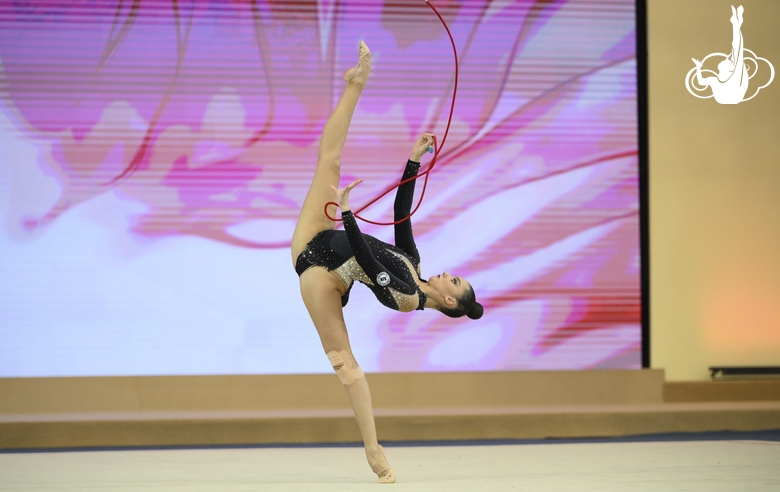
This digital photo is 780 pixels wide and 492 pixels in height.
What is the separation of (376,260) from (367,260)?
56mm

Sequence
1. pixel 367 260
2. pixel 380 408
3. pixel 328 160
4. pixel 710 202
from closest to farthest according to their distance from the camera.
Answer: pixel 367 260
pixel 328 160
pixel 380 408
pixel 710 202

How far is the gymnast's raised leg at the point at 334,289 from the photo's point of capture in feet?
10.5

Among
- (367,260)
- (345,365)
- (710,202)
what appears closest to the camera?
(367,260)

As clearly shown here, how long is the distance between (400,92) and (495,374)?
2.18 meters

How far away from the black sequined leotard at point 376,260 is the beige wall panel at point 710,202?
10.8ft

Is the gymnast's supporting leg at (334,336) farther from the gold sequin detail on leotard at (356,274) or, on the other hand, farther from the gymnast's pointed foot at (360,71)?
the gymnast's pointed foot at (360,71)

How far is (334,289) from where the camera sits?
10.7 ft

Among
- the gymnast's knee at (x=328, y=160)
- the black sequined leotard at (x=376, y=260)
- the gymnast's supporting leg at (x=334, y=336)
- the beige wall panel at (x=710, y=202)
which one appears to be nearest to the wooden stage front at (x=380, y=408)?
the beige wall panel at (x=710, y=202)

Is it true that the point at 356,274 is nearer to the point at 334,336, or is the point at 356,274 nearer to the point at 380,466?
the point at 334,336

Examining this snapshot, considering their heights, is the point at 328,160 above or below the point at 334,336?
above

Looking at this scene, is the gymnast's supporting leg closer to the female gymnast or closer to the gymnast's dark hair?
the female gymnast

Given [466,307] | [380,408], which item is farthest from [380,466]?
[380,408]

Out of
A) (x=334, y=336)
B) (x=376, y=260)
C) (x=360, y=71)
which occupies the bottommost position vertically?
(x=334, y=336)

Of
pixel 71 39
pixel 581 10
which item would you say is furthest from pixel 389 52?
pixel 71 39
